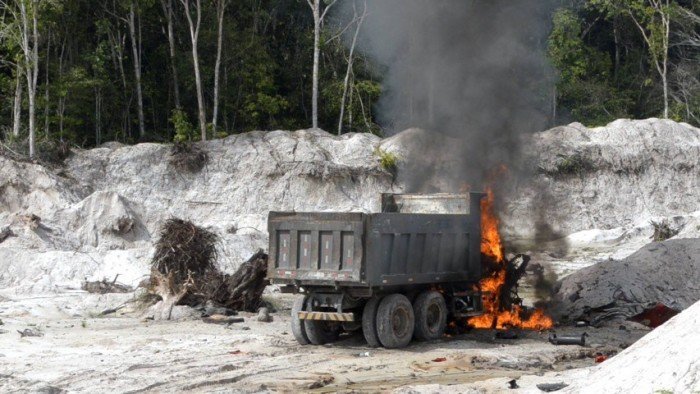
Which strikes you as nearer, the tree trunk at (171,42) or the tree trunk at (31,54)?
the tree trunk at (31,54)

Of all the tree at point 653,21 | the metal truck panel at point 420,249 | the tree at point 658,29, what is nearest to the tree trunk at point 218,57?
the tree at point 653,21

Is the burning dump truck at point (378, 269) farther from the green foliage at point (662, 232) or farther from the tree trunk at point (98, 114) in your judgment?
the tree trunk at point (98, 114)

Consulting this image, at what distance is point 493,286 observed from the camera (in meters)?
16.6

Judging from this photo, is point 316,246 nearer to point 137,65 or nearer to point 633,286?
point 633,286

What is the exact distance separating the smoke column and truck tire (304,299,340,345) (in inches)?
176

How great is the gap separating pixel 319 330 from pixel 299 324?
353 mm

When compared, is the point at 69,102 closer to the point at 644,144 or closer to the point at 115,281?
the point at 115,281

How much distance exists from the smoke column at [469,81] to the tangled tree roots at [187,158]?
40.3ft

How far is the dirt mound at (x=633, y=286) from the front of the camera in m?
17.6

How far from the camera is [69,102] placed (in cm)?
3450

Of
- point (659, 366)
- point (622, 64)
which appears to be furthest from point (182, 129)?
point (659, 366)

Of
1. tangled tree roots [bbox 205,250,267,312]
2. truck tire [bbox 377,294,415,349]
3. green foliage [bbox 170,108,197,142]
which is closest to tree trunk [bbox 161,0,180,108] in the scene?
green foliage [bbox 170,108,197,142]

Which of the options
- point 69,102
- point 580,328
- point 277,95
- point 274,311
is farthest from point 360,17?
point 580,328

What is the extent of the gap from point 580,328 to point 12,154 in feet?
67.3
